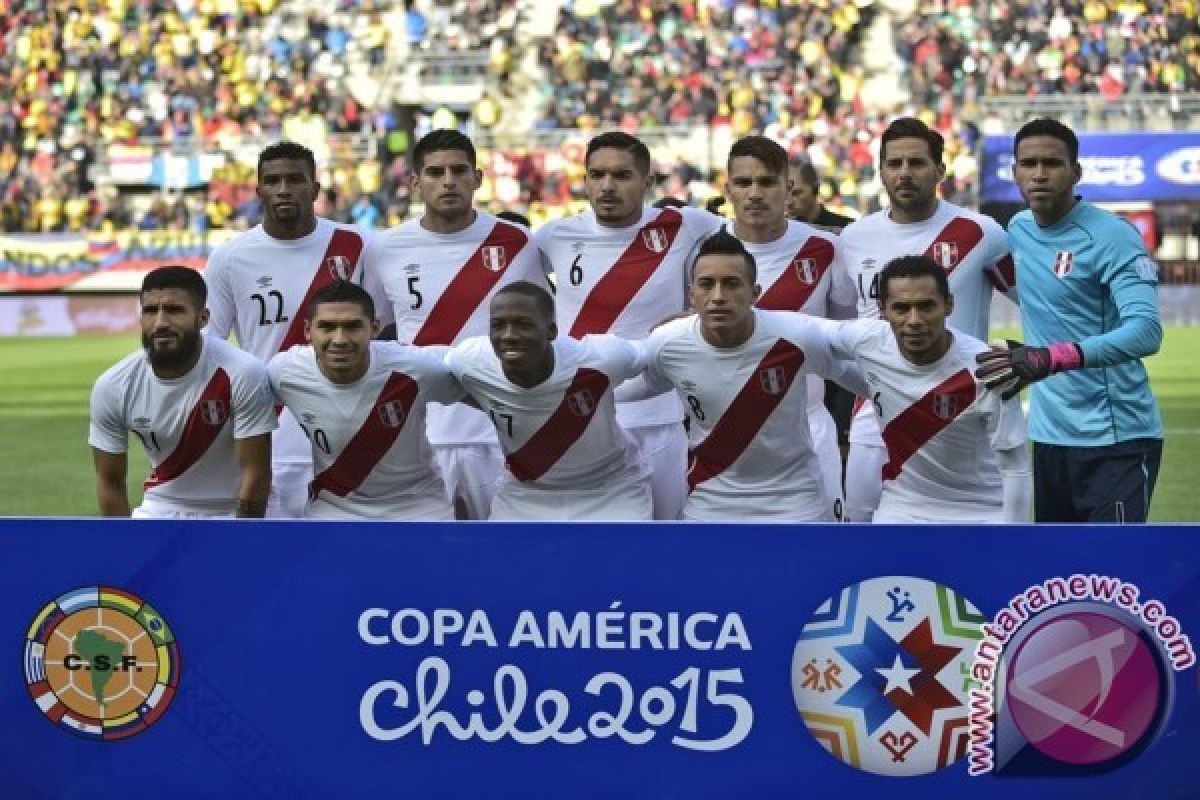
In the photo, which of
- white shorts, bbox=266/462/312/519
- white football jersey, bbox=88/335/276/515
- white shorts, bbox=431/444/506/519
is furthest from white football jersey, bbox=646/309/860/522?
white shorts, bbox=266/462/312/519

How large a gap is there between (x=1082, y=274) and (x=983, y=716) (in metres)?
2.03

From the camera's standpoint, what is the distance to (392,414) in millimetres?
5430

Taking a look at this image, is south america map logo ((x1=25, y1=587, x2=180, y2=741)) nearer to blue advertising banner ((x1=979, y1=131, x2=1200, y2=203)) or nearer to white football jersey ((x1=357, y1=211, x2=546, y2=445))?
white football jersey ((x1=357, y1=211, x2=546, y2=445))

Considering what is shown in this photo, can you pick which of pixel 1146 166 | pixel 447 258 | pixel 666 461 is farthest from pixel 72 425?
pixel 1146 166

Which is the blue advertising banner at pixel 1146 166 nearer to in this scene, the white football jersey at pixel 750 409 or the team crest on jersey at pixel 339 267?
the team crest on jersey at pixel 339 267

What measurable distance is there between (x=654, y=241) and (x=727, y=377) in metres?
1.15

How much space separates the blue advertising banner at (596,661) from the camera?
13.4ft

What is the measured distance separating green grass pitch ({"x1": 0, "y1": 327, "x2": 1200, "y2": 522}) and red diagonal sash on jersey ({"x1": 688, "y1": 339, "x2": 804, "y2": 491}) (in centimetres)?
482

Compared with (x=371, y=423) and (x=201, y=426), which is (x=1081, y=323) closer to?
(x=371, y=423)

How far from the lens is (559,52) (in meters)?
30.7

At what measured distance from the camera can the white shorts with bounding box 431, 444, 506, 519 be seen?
6.54 metres

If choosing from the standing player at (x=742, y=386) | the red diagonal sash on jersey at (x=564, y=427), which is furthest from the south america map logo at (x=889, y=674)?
the red diagonal sash on jersey at (x=564, y=427)

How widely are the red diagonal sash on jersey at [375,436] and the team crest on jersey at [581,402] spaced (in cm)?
49

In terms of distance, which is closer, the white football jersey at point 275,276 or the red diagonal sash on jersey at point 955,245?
the red diagonal sash on jersey at point 955,245
